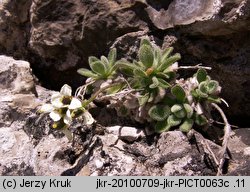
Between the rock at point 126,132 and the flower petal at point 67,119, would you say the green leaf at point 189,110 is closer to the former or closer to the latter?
the rock at point 126,132

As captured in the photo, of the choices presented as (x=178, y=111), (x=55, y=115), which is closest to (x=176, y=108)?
(x=178, y=111)

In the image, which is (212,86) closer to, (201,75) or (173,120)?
(201,75)

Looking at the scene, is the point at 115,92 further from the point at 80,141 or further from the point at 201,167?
the point at 201,167

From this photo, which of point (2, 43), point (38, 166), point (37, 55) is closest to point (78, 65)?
point (37, 55)

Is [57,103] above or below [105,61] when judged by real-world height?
below

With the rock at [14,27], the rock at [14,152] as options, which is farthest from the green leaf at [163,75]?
the rock at [14,27]

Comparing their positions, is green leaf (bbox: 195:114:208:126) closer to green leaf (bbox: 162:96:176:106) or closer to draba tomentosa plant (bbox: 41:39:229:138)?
draba tomentosa plant (bbox: 41:39:229:138)
